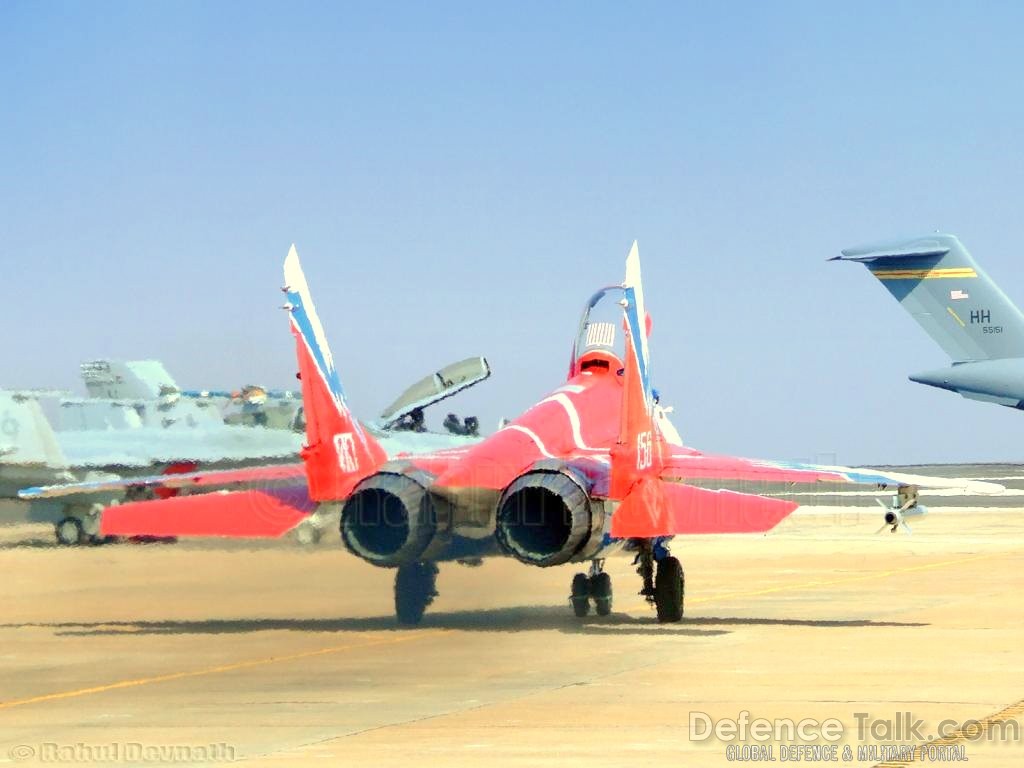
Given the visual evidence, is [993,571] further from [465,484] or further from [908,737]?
[908,737]

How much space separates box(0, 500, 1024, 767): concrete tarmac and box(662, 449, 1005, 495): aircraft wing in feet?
5.00

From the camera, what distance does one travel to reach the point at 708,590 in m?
24.8

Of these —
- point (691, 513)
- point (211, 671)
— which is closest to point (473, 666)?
point (211, 671)

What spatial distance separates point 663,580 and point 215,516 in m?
4.87

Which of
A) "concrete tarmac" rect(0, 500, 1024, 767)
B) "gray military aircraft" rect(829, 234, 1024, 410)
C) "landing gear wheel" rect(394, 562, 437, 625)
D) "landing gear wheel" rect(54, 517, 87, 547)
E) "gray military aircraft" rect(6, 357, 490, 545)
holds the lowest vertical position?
"concrete tarmac" rect(0, 500, 1024, 767)

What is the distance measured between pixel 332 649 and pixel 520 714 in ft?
15.9

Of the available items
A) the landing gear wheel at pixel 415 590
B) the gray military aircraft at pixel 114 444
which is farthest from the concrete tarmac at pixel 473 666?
the gray military aircraft at pixel 114 444

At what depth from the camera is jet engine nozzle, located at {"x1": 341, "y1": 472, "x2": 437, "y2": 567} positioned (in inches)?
645

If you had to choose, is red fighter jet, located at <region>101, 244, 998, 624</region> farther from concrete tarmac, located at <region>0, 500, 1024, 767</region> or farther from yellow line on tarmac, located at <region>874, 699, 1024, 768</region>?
yellow line on tarmac, located at <region>874, 699, 1024, 768</region>

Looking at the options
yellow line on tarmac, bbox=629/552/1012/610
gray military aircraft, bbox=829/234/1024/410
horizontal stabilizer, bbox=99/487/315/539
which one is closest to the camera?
horizontal stabilizer, bbox=99/487/315/539

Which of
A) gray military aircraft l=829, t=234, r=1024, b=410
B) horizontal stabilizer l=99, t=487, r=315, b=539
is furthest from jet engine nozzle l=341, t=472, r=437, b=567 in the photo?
gray military aircraft l=829, t=234, r=1024, b=410

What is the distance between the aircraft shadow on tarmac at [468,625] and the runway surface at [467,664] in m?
0.05

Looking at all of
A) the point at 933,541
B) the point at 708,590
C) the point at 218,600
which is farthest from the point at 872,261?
the point at 218,600
